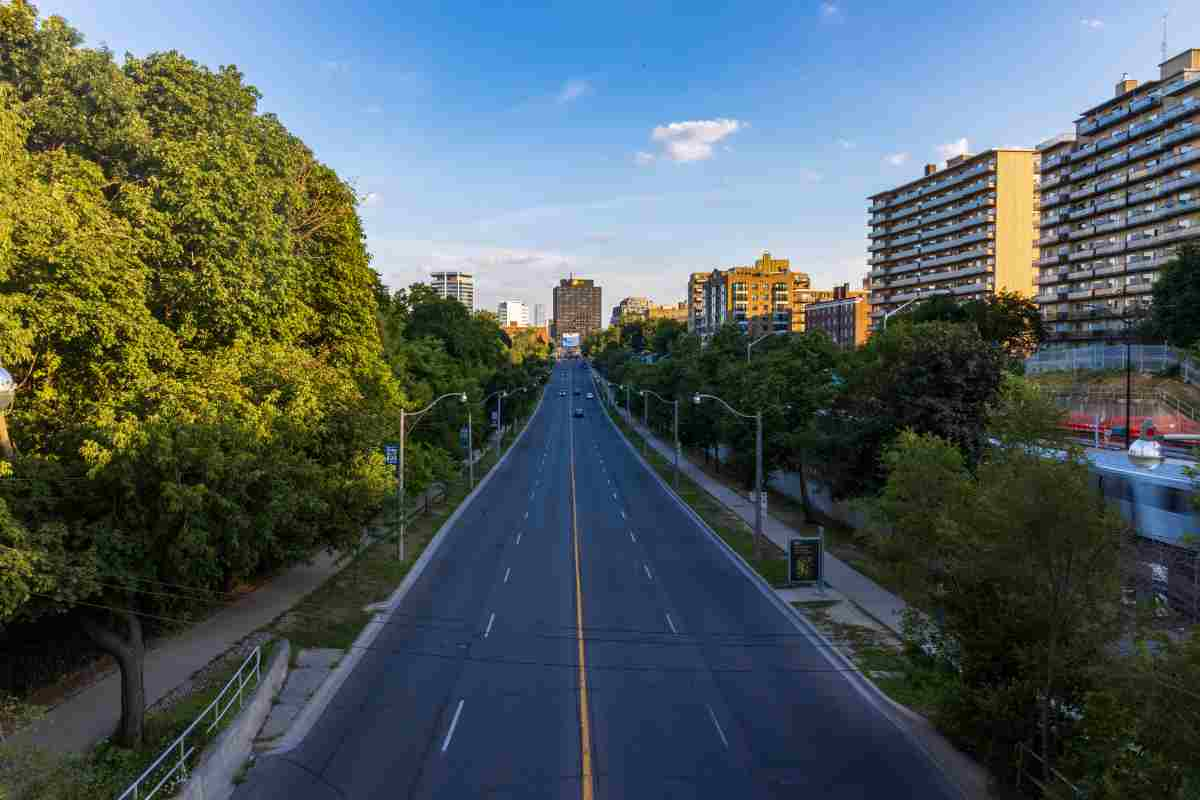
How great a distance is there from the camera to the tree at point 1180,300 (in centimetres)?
5406

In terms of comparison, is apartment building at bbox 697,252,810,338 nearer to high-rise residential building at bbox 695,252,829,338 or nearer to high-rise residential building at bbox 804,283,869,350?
high-rise residential building at bbox 695,252,829,338

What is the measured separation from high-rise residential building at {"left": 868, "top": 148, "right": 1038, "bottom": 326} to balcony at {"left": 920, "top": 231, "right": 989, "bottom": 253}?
0.12 metres

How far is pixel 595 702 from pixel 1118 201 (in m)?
82.1

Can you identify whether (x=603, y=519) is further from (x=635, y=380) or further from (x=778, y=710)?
(x=635, y=380)

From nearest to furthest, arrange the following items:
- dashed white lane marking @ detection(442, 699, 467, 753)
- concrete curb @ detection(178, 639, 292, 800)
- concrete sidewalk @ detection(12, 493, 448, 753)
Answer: concrete curb @ detection(178, 639, 292, 800), dashed white lane marking @ detection(442, 699, 467, 753), concrete sidewalk @ detection(12, 493, 448, 753)

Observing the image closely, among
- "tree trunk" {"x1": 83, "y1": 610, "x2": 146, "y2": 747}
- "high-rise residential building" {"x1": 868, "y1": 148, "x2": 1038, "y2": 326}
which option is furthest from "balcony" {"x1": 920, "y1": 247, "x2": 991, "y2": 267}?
"tree trunk" {"x1": 83, "y1": 610, "x2": 146, "y2": 747}

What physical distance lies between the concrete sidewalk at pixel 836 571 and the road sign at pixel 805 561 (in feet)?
4.31

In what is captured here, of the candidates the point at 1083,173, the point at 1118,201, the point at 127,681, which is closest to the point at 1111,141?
the point at 1083,173

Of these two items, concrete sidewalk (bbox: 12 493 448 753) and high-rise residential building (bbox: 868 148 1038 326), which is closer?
concrete sidewalk (bbox: 12 493 448 753)

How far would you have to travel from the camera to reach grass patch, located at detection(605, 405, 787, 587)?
29.7 m

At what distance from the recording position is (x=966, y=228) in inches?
4117

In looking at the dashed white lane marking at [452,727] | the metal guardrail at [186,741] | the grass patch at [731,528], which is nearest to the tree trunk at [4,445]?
the metal guardrail at [186,741]

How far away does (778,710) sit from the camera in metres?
16.7

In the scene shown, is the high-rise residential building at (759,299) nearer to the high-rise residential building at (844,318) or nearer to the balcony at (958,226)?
the high-rise residential building at (844,318)
